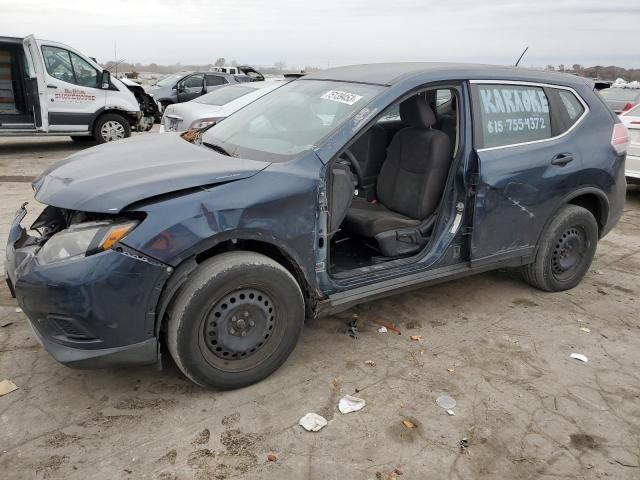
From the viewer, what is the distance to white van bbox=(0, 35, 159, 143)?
9.61 metres

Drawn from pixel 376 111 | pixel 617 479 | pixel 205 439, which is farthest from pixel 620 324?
pixel 205 439

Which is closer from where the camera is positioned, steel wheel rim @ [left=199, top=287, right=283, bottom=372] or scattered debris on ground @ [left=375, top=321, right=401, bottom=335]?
steel wheel rim @ [left=199, top=287, right=283, bottom=372]

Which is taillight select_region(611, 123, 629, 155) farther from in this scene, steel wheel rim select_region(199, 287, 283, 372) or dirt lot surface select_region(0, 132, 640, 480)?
steel wheel rim select_region(199, 287, 283, 372)

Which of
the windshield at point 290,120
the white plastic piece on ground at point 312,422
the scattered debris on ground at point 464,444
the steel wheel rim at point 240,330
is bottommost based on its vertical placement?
the white plastic piece on ground at point 312,422

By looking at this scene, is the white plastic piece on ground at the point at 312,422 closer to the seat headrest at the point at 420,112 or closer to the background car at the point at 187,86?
the seat headrest at the point at 420,112

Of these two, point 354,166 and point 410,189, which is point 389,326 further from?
point 354,166

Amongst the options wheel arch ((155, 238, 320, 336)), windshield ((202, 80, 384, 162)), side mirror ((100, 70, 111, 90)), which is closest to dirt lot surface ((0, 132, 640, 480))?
wheel arch ((155, 238, 320, 336))

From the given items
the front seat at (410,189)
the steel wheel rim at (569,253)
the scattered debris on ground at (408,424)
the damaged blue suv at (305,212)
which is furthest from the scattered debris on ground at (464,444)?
the steel wheel rim at (569,253)

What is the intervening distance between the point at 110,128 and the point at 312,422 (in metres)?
9.64

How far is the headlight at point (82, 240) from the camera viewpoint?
2.43 meters

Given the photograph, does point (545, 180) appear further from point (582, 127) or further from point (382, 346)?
point (382, 346)

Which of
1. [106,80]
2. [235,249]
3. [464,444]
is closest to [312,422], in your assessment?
[464,444]

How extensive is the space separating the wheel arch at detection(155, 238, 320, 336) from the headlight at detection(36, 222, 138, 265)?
1.07 ft

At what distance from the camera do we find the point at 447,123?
3930 millimetres
